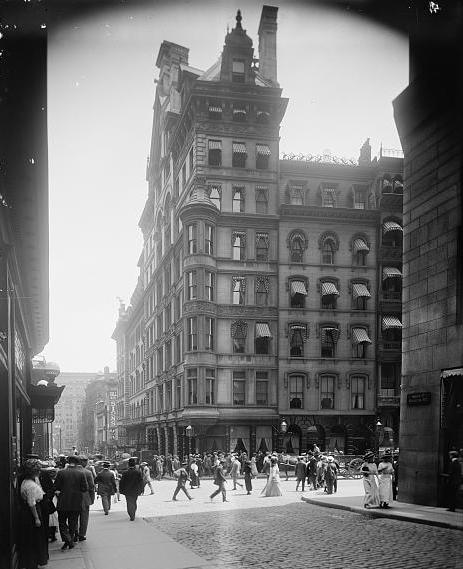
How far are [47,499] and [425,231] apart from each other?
12.4 m

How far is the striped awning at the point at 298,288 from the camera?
42.0 m

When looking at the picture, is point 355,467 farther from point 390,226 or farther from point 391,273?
point 390,226

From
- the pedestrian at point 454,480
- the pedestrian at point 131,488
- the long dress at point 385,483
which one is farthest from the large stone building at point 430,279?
the pedestrian at point 131,488

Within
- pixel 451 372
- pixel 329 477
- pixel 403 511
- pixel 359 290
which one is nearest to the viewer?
pixel 403 511

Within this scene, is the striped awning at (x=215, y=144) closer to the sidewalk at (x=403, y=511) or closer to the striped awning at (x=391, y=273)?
the striped awning at (x=391, y=273)

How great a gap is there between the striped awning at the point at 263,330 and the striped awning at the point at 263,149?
11346 mm

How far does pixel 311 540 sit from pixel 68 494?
4966 mm

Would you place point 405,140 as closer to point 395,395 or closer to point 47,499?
point 47,499

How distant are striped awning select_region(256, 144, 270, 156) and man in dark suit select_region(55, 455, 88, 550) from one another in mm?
33010

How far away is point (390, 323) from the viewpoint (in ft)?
141

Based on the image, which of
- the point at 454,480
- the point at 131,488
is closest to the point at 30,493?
the point at 131,488

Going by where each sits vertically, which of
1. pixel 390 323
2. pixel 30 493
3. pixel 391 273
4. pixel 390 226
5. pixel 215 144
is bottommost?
pixel 30 493

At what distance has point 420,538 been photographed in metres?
12.9

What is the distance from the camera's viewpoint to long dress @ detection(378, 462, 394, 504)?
17.2 metres
